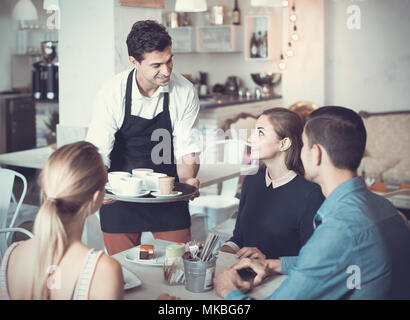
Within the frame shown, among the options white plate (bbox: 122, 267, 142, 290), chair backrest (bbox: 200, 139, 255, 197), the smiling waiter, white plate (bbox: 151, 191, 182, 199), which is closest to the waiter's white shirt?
the smiling waiter

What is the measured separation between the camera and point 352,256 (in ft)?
4.78

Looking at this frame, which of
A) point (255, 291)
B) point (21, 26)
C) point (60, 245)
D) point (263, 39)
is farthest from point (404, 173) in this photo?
point (21, 26)

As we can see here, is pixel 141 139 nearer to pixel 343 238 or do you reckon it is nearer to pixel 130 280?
pixel 130 280

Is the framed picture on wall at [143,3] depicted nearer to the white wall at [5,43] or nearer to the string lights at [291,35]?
the string lights at [291,35]

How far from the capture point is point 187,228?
284 centimetres

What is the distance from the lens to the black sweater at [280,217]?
2.19 metres

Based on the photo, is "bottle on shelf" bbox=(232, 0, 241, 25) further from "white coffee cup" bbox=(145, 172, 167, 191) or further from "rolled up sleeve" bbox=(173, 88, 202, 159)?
"white coffee cup" bbox=(145, 172, 167, 191)

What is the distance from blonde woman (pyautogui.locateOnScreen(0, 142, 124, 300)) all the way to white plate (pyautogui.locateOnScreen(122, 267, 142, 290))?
0.74ft

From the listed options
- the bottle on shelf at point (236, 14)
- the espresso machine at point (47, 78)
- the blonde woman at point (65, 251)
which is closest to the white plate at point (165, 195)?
the blonde woman at point (65, 251)

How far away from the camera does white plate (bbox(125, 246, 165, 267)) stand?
192 centimetres

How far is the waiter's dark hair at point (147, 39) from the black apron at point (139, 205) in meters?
0.30

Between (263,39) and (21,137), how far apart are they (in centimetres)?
337

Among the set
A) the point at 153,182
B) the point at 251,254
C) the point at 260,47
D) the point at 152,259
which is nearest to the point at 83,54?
the point at 153,182

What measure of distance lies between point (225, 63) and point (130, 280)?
6569 millimetres
